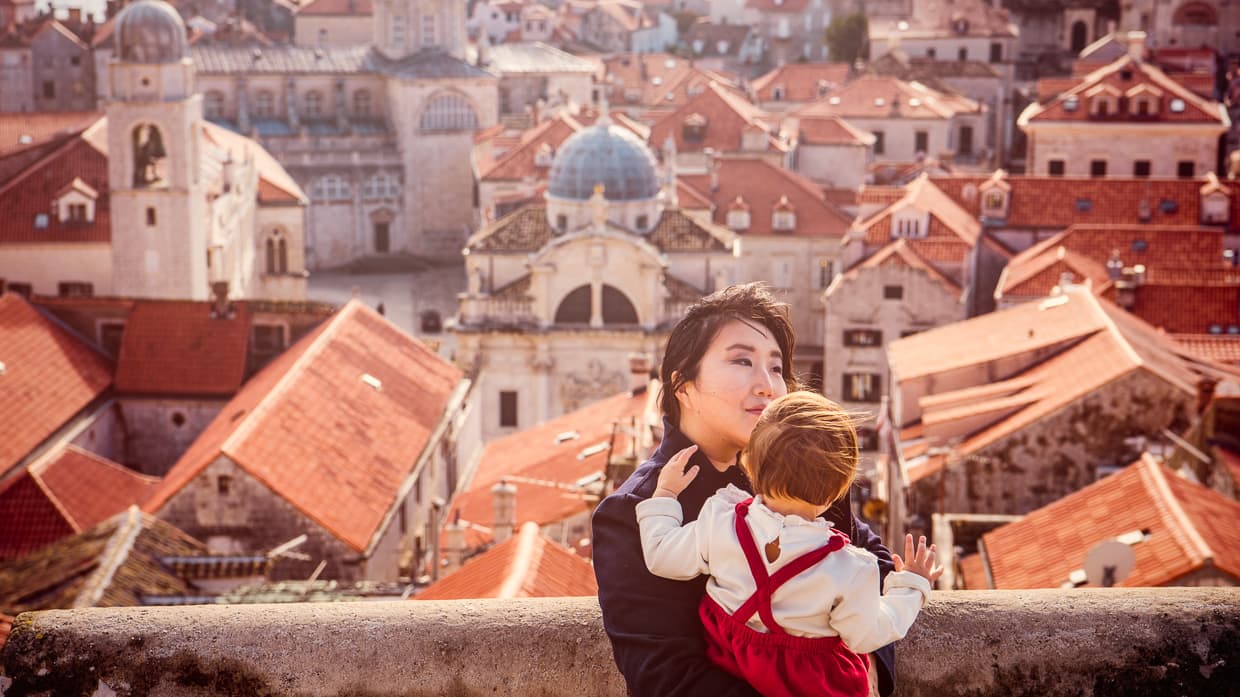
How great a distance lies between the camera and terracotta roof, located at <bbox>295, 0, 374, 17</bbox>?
330ft

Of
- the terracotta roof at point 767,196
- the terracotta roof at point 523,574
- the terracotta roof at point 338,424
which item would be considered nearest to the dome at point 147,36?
the terracotta roof at point 338,424

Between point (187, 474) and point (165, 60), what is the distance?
859 inches

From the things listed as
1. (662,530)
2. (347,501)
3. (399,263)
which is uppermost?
(662,530)

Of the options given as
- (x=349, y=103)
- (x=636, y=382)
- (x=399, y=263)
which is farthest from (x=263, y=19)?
(x=636, y=382)

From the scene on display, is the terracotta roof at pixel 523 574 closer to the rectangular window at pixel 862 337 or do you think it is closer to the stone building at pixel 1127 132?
the rectangular window at pixel 862 337

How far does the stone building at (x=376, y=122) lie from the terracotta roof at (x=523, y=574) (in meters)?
63.5

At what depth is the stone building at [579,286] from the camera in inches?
2028

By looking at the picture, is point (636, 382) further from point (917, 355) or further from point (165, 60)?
Result: point (165, 60)

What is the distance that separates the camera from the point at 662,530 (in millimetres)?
7172

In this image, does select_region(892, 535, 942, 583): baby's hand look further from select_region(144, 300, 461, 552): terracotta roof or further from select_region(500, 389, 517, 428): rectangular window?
select_region(500, 389, 517, 428): rectangular window

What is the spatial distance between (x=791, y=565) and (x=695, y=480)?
0.81 meters

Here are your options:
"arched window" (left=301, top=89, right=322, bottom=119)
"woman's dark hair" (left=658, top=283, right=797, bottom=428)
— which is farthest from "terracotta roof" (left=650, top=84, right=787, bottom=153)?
"woman's dark hair" (left=658, top=283, right=797, bottom=428)

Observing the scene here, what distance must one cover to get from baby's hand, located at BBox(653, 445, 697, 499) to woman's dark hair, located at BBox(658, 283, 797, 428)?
46cm

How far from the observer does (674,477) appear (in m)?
7.36
